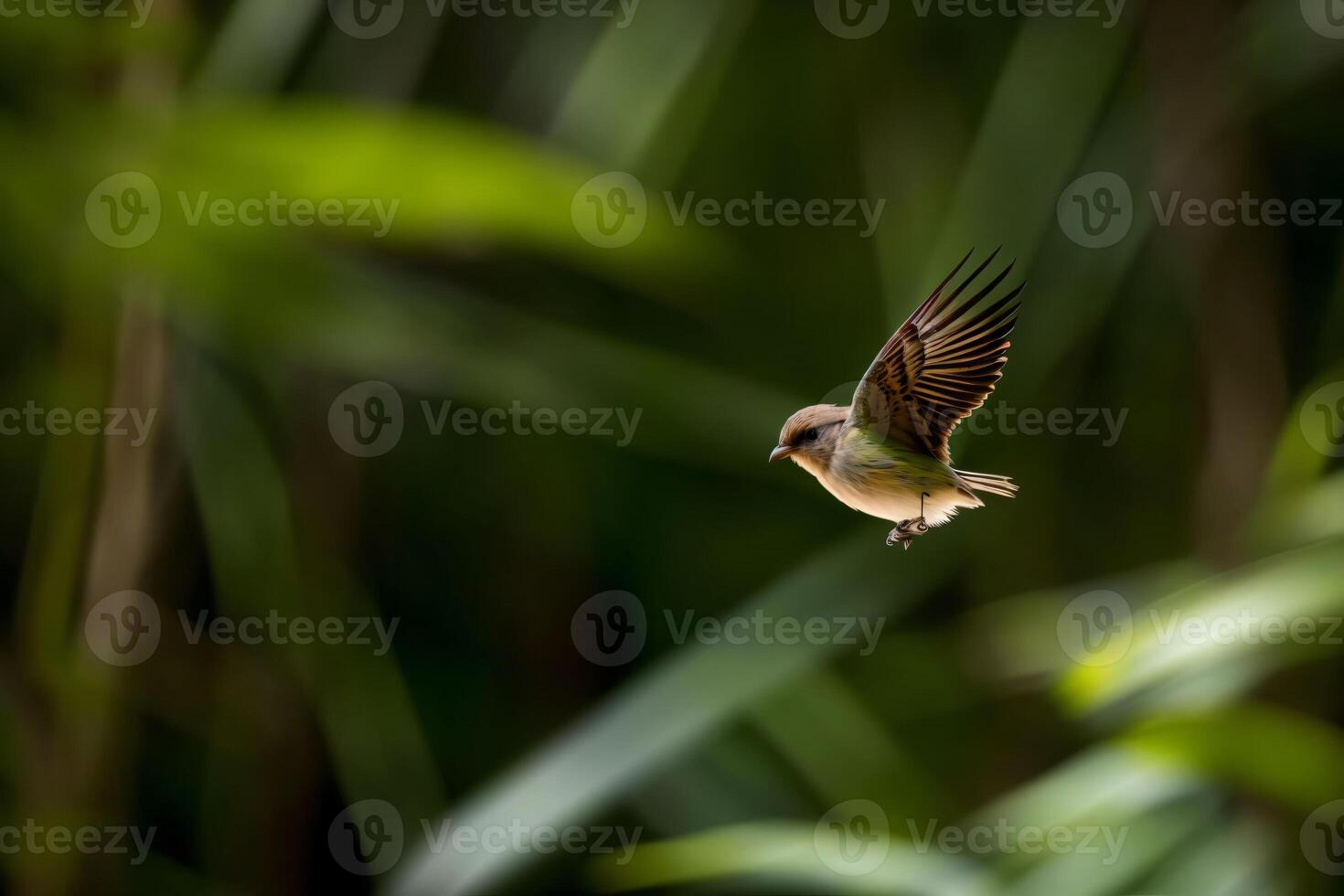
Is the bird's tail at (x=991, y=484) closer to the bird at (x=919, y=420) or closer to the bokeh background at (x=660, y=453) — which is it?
the bird at (x=919, y=420)

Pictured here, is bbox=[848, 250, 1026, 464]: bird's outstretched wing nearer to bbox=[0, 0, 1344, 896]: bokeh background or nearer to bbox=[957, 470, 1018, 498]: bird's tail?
bbox=[957, 470, 1018, 498]: bird's tail

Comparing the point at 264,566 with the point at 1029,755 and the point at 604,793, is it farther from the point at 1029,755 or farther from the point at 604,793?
the point at 1029,755

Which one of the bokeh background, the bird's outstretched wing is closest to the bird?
the bird's outstretched wing

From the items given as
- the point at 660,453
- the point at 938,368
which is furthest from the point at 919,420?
the point at 660,453

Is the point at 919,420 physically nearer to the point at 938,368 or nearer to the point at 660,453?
the point at 938,368

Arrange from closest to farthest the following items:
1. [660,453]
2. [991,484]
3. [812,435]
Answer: [991,484], [812,435], [660,453]

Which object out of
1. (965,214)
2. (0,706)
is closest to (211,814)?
(0,706)
